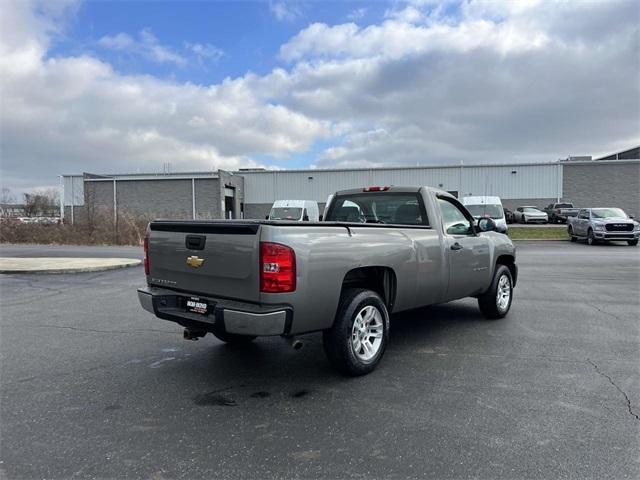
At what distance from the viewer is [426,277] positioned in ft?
17.3

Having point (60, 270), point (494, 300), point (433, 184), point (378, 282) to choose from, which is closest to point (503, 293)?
point (494, 300)

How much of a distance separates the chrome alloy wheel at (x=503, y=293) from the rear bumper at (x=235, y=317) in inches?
164

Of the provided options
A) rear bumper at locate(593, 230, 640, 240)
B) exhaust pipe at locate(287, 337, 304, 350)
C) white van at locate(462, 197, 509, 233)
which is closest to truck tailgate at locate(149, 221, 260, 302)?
exhaust pipe at locate(287, 337, 304, 350)

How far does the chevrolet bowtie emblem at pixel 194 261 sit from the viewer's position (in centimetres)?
427

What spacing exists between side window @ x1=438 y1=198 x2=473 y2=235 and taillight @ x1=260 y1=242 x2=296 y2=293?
8.72ft

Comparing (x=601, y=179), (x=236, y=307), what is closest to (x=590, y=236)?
(x=236, y=307)

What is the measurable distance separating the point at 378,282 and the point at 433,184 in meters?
41.9

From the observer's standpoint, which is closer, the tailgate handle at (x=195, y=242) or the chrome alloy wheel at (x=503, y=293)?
the tailgate handle at (x=195, y=242)

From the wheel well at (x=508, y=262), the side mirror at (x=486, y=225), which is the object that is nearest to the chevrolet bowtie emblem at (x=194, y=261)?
the side mirror at (x=486, y=225)

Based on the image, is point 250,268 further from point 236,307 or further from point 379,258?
point 379,258

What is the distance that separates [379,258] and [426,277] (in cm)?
93

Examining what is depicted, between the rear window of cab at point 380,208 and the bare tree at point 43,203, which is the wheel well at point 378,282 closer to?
the rear window of cab at point 380,208

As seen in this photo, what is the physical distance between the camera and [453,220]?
6.10m

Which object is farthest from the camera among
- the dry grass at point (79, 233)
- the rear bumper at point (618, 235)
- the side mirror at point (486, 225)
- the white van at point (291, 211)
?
the white van at point (291, 211)
